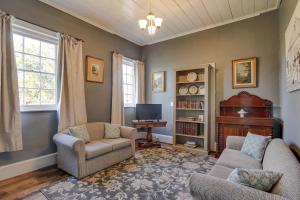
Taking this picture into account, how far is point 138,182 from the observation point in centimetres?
249

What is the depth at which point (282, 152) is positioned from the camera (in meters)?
1.69

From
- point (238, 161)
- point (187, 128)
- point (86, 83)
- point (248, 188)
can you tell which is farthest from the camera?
point (187, 128)

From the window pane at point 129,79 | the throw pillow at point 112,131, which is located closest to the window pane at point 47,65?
the throw pillow at point 112,131

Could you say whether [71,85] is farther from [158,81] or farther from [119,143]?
[158,81]

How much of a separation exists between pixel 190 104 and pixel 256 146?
6.85 feet

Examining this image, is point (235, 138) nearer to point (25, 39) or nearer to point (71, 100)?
point (71, 100)

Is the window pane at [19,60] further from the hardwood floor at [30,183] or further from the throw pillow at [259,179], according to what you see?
the throw pillow at [259,179]

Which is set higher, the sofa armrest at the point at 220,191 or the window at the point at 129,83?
the window at the point at 129,83

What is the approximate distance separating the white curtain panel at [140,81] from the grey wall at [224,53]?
0.53ft

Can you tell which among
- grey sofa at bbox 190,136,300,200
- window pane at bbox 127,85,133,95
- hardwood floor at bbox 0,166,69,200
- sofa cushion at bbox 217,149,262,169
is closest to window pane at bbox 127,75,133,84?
window pane at bbox 127,85,133,95

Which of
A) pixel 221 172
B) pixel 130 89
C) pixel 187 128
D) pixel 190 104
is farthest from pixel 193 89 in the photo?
pixel 221 172

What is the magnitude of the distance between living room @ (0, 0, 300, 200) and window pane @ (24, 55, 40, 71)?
18mm

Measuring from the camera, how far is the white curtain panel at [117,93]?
4305mm

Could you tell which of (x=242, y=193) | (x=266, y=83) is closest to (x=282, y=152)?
(x=242, y=193)
